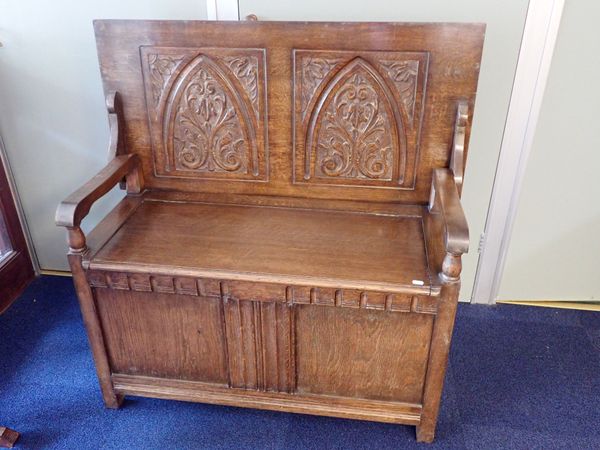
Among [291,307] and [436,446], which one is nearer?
[291,307]

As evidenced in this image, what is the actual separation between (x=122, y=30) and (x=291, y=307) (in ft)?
3.14

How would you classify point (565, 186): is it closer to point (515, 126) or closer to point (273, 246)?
point (515, 126)

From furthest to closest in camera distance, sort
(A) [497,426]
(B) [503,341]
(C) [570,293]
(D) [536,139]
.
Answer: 1. (C) [570,293]
2. (B) [503,341]
3. (D) [536,139]
4. (A) [497,426]

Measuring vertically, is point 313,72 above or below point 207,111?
above

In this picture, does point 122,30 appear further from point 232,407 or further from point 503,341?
point 503,341

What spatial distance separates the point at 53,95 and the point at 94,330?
0.94 m

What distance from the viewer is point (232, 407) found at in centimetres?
169

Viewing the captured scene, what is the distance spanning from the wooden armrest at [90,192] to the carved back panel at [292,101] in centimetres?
5

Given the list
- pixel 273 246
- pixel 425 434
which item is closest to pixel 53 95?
pixel 273 246

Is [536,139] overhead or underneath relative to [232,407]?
overhead

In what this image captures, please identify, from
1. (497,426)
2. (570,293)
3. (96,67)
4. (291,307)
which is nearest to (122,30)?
(96,67)

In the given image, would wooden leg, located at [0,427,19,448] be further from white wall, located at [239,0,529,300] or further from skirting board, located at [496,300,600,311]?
skirting board, located at [496,300,600,311]

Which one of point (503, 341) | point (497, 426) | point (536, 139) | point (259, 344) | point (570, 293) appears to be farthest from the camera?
point (570, 293)

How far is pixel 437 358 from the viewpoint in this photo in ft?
4.55
